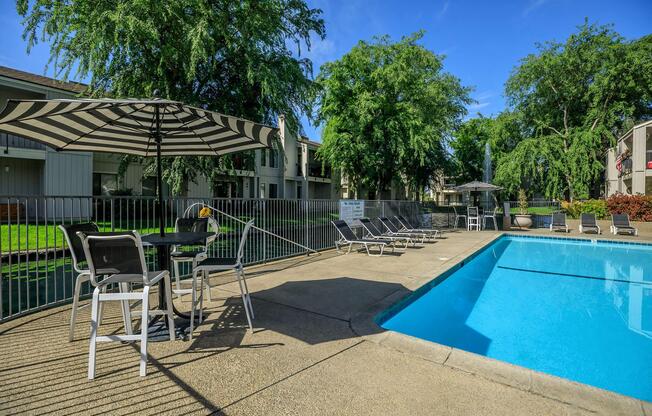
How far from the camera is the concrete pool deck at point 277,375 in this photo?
2.31 metres

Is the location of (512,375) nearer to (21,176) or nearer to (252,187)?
(21,176)

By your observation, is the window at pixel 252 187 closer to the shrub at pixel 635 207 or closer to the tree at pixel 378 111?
the tree at pixel 378 111

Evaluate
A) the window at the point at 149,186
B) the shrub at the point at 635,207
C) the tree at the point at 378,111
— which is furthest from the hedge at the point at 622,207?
the window at the point at 149,186

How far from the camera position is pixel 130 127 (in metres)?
4.10

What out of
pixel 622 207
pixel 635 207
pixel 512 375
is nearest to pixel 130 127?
pixel 512 375

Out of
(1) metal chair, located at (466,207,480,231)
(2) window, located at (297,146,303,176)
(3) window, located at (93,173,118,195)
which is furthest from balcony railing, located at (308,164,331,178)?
(3) window, located at (93,173,118,195)

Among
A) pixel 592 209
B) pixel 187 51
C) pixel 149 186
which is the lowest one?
pixel 592 209

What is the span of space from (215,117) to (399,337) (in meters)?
2.99

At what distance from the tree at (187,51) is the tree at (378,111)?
7.72 meters

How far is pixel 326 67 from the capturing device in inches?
886

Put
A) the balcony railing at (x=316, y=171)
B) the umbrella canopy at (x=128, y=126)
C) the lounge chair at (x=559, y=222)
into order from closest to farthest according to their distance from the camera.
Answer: the umbrella canopy at (x=128, y=126)
the lounge chair at (x=559, y=222)
the balcony railing at (x=316, y=171)

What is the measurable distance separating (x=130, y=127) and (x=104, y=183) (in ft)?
56.5

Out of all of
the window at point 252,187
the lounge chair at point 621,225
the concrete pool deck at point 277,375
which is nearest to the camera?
the concrete pool deck at point 277,375

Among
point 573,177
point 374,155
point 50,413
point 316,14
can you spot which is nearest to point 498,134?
point 573,177
